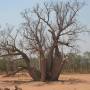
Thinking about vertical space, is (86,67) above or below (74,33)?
below

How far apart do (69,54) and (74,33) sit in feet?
7.50

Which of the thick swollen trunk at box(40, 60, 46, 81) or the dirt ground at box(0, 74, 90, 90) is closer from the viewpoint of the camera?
the dirt ground at box(0, 74, 90, 90)

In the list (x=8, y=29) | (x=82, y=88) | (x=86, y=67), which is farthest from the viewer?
(x=86, y=67)

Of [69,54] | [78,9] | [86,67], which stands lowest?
[86,67]

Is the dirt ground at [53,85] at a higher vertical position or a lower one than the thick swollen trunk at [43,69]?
lower

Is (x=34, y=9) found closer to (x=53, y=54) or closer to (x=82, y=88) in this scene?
(x=53, y=54)

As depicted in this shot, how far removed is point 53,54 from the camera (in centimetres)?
3425

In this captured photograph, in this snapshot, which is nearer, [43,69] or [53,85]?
[53,85]

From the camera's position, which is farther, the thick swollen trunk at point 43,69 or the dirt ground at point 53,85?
the thick swollen trunk at point 43,69

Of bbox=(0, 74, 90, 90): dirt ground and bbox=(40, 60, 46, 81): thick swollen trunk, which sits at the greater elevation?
bbox=(40, 60, 46, 81): thick swollen trunk

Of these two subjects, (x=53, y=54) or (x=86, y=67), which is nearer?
(x=53, y=54)

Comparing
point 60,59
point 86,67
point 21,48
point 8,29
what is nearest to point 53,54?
point 60,59

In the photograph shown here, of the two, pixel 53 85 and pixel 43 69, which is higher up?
pixel 43 69

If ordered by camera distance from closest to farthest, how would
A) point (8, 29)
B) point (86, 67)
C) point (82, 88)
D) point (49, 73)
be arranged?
1. point (82, 88)
2. point (49, 73)
3. point (8, 29)
4. point (86, 67)
